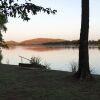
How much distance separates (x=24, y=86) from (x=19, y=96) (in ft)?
7.70

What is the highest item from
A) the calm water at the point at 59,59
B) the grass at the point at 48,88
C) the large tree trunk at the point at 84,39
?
the large tree trunk at the point at 84,39

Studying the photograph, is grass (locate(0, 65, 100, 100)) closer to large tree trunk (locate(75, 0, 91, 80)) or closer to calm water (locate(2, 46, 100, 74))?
large tree trunk (locate(75, 0, 91, 80))

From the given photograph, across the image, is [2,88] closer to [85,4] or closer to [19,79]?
[19,79]

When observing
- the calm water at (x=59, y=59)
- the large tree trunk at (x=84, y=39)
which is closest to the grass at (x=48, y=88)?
the large tree trunk at (x=84, y=39)

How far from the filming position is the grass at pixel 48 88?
1261cm

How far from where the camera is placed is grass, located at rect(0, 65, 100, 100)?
12609 mm

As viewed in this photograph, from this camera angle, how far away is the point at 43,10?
10438 mm

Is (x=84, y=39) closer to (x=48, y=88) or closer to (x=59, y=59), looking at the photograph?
(x=48, y=88)

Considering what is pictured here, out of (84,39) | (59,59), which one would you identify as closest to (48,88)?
(84,39)

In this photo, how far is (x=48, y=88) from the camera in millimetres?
14414

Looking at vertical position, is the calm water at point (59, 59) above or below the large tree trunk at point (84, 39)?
below

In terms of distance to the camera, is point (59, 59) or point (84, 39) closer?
point (84, 39)

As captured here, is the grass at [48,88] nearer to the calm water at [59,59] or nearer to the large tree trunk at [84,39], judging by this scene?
the large tree trunk at [84,39]

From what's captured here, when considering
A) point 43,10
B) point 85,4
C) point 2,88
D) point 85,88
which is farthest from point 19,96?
point 85,4
